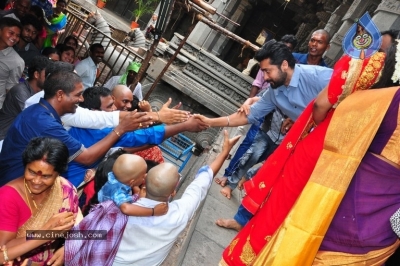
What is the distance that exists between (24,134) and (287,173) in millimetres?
1712

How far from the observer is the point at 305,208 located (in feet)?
4.82

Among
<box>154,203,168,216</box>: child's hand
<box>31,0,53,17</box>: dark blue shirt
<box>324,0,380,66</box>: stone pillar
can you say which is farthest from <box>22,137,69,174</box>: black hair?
<box>31,0,53,17</box>: dark blue shirt

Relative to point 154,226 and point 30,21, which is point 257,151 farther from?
point 30,21

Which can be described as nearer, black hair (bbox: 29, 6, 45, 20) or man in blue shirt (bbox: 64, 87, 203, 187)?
man in blue shirt (bbox: 64, 87, 203, 187)

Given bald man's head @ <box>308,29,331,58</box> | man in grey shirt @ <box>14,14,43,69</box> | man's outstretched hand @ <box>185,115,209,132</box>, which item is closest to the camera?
man's outstretched hand @ <box>185,115,209,132</box>

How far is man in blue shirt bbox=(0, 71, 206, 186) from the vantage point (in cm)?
220

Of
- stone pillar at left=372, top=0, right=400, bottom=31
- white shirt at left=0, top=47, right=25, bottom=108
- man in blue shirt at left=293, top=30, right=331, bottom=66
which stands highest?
stone pillar at left=372, top=0, right=400, bottom=31

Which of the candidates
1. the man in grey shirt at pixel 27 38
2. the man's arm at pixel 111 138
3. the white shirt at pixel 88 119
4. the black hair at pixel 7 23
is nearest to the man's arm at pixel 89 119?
the white shirt at pixel 88 119

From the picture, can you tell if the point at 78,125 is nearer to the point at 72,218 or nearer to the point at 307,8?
the point at 72,218

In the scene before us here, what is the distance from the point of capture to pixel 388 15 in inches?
161

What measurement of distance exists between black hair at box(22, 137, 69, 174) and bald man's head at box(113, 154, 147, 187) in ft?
1.08

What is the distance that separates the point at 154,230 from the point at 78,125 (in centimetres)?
128

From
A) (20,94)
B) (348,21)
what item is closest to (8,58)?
(20,94)

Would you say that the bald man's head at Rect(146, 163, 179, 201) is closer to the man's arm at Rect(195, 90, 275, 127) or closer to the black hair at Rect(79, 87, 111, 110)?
the man's arm at Rect(195, 90, 275, 127)
